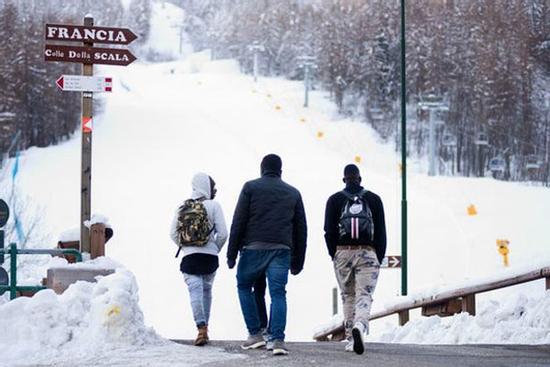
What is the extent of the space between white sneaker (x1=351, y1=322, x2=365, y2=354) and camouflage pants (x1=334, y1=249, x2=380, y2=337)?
0.06 meters

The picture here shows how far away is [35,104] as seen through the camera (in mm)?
64812

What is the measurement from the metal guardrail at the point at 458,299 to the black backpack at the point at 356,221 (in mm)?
2956

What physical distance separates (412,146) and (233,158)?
1653 centimetres

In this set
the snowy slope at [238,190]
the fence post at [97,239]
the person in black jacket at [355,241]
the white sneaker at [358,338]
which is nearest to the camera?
the white sneaker at [358,338]

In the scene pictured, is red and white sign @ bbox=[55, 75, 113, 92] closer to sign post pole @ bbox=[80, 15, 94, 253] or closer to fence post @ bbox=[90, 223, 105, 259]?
sign post pole @ bbox=[80, 15, 94, 253]

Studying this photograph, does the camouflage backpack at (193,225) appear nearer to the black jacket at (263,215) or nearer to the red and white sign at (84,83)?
the black jacket at (263,215)

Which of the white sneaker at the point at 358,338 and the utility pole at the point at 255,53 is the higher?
the utility pole at the point at 255,53

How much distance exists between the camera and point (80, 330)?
9352mm

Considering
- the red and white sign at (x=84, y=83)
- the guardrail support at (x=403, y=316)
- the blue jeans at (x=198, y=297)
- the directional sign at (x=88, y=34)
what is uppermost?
the directional sign at (x=88, y=34)

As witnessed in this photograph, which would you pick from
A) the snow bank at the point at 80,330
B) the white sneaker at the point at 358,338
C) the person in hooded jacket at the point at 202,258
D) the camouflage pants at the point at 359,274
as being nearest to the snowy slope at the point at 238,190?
the camouflage pants at the point at 359,274

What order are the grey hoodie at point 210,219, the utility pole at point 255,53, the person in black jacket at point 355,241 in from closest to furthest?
1. the person in black jacket at point 355,241
2. the grey hoodie at point 210,219
3. the utility pole at point 255,53

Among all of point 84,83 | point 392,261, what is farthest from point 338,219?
point 392,261

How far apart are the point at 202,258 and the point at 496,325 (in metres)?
4.11

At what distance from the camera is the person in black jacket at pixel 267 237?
32.2 feet
